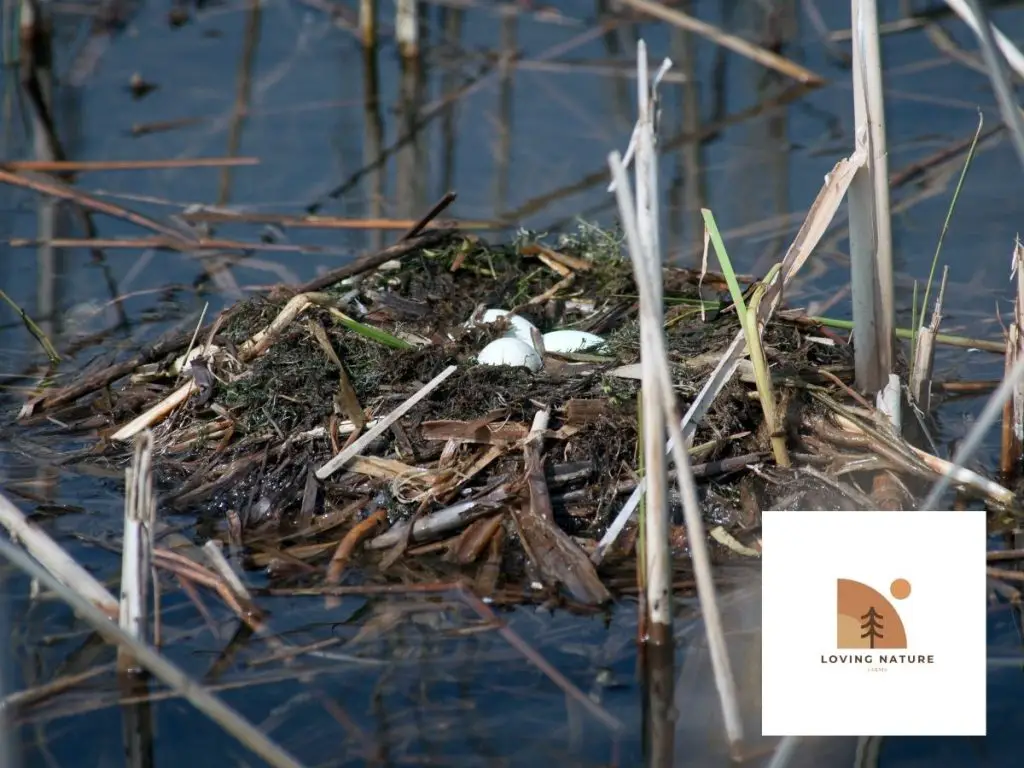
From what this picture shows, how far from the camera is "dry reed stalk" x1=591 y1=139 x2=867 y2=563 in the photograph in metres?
3.67

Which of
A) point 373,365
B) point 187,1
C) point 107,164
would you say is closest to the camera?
point 373,365

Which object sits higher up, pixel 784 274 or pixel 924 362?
pixel 784 274

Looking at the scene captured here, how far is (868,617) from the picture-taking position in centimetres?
309

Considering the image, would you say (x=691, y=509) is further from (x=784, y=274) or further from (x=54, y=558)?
(x=54, y=558)

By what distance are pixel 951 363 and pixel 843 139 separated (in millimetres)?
2721

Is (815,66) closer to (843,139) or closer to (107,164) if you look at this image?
(843,139)

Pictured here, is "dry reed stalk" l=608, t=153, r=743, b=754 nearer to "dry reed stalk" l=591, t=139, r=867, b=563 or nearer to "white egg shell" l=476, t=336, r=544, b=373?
"dry reed stalk" l=591, t=139, r=867, b=563

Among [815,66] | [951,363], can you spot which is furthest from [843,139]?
[951,363]

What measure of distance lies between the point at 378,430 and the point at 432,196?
3.17 meters

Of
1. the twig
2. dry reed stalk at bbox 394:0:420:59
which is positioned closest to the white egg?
the twig

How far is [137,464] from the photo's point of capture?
3006 millimetres

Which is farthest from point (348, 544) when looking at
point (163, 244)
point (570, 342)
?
point (163, 244)

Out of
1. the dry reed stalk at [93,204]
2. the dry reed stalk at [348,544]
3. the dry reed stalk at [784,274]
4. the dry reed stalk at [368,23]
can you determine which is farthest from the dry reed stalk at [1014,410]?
the dry reed stalk at [368,23]

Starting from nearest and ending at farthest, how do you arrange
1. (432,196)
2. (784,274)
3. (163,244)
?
(784,274) → (163,244) → (432,196)
